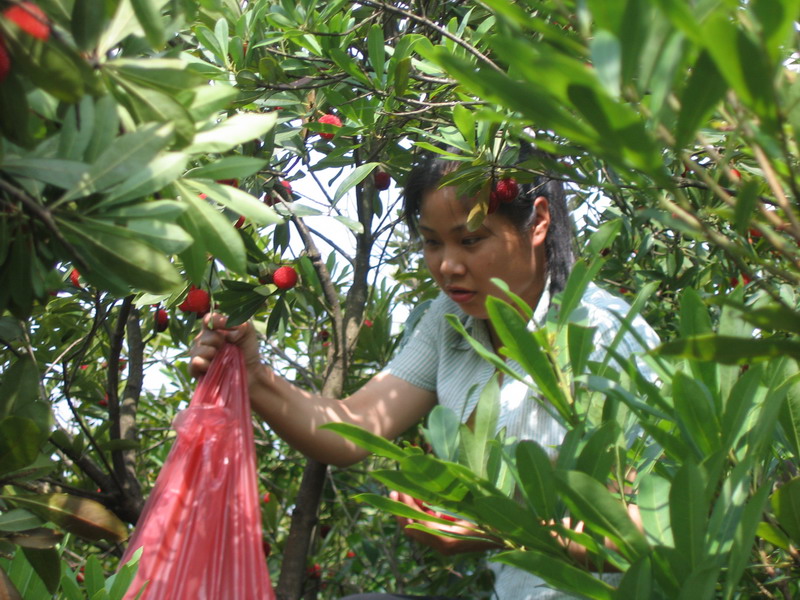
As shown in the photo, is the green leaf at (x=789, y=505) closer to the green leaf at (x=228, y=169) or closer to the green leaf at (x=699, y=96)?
the green leaf at (x=699, y=96)

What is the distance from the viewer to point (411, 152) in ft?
6.68

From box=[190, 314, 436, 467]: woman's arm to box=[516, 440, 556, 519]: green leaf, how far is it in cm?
87

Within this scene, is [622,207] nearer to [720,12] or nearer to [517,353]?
[517,353]

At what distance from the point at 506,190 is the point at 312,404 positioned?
622 mm

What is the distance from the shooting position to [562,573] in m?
0.71

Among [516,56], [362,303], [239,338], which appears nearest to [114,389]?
[239,338]

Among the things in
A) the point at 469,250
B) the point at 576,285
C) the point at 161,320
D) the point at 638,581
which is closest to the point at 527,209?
the point at 469,250

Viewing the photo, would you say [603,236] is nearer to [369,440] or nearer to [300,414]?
[369,440]

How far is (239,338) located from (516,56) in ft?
3.97

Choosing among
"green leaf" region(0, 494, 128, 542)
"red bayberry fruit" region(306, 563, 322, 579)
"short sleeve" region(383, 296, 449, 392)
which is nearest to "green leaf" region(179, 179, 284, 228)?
"green leaf" region(0, 494, 128, 542)

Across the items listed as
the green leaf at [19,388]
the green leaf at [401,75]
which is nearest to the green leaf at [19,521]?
the green leaf at [19,388]

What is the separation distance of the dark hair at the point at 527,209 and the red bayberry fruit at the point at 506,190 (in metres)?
0.03

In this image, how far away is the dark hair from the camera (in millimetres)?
1831

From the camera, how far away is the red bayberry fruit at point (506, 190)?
67.9 inches
